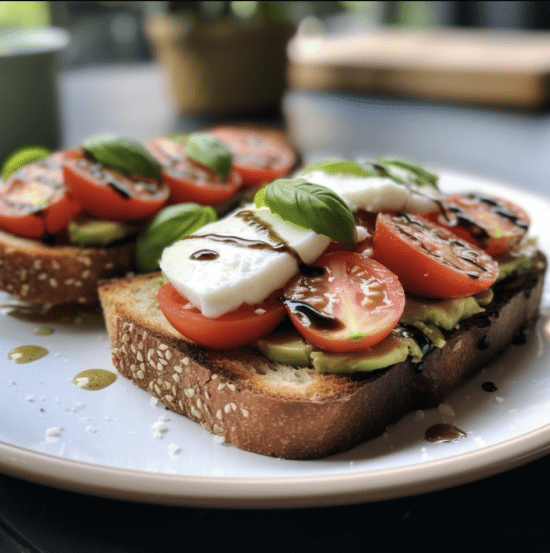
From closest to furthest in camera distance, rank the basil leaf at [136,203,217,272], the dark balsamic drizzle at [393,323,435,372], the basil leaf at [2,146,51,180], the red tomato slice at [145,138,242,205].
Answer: the dark balsamic drizzle at [393,323,435,372] < the basil leaf at [136,203,217,272] < the red tomato slice at [145,138,242,205] < the basil leaf at [2,146,51,180]

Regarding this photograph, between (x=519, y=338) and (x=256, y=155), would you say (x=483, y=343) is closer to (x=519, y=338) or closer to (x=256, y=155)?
(x=519, y=338)

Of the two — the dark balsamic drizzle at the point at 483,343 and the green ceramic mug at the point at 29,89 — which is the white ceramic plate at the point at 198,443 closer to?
the dark balsamic drizzle at the point at 483,343

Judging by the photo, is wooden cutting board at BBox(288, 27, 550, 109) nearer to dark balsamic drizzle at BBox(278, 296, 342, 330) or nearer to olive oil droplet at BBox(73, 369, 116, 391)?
dark balsamic drizzle at BBox(278, 296, 342, 330)

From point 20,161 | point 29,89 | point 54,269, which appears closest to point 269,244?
point 54,269

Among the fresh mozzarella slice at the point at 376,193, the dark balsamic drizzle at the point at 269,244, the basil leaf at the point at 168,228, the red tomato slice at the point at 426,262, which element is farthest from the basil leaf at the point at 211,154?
the red tomato slice at the point at 426,262

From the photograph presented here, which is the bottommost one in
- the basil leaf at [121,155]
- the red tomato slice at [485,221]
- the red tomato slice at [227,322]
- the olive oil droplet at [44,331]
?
the olive oil droplet at [44,331]

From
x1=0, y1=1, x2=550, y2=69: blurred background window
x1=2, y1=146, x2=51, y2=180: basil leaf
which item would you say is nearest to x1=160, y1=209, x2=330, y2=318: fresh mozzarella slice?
x1=2, y1=146, x2=51, y2=180: basil leaf
